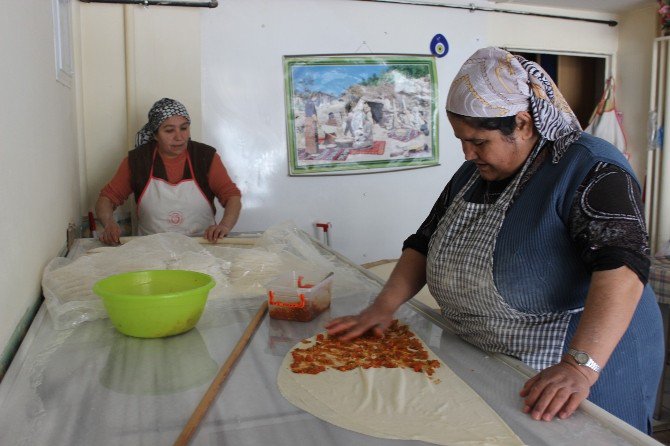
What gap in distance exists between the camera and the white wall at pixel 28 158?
4.16 ft

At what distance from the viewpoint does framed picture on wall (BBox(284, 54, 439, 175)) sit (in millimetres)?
3557

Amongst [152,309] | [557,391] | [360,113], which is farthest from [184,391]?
[360,113]

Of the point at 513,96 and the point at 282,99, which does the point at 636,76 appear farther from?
the point at 513,96

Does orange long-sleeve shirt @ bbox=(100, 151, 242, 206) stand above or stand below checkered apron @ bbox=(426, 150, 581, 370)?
above

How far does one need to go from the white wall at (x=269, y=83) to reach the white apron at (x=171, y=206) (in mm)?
520

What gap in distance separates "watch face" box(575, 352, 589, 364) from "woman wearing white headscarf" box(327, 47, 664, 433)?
0.08 metres

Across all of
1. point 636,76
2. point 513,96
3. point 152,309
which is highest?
point 636,76

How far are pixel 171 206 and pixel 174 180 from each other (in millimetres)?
134

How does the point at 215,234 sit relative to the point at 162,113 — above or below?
below

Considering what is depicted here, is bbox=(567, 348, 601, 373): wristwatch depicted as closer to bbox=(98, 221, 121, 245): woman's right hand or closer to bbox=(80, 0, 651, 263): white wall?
bbox=(98, 221, 121, 245): woman's right hand

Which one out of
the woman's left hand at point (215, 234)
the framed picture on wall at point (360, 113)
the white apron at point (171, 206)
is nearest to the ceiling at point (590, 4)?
the framed picture on wall at point (360, 113)

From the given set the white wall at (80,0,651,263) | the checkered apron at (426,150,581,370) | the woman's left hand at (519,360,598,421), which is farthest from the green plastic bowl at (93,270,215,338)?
the white wall at (80,0,651,263)

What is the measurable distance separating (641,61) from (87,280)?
14.3ft

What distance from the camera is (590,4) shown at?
163 inches
